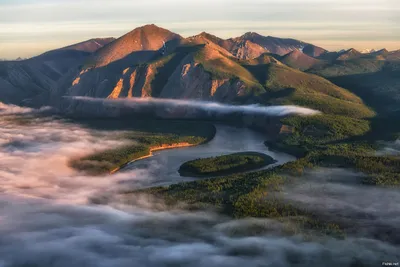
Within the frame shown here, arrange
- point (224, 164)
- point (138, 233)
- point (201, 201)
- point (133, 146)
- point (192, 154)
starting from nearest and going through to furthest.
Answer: point (138, 233) < point (201, 201) < point (224, 164) < point (192, 154) < point (133, 146)

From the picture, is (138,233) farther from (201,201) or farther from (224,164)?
(224,164)

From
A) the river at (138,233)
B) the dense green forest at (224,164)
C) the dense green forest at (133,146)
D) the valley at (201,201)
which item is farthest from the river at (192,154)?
the river at (138,233)

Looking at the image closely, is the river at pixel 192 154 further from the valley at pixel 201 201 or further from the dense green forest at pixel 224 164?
the dense green forest at pixel 224 164

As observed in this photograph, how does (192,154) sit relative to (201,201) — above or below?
below

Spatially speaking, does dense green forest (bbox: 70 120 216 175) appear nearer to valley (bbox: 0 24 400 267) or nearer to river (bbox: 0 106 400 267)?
valley (bbox: 0 24 400 267)

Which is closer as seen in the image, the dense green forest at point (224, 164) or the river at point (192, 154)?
the river at point (192, 154)

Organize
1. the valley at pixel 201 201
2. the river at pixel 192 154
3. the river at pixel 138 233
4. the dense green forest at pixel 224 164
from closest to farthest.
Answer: the river at pixel 138 233
the valley at pixel 201 201
the river at pixel 192 154
the dense green forest at pixel 224 164

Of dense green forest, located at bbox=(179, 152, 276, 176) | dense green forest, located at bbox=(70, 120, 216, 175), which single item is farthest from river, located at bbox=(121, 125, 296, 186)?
dense green forest, located at bbox=(70, 120, 216, 175)

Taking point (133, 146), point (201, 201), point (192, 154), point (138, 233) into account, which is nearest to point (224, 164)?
point (192, 154)

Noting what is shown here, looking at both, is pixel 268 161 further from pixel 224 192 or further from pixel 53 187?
pixel 53 187

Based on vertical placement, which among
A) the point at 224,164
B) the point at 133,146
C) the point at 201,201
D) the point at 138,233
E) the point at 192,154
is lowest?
the point at 192,154
